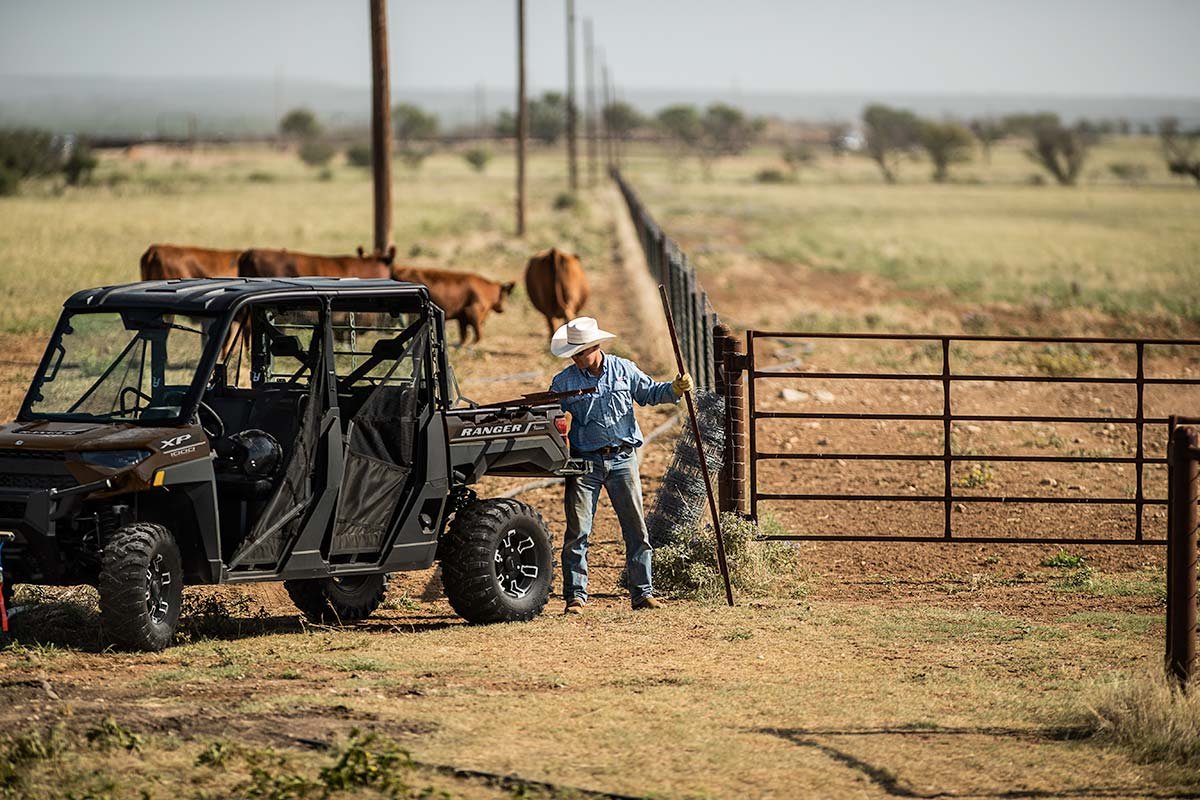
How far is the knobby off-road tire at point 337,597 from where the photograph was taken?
30.1 feet

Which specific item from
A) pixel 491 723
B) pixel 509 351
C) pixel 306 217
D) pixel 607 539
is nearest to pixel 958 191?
pixel 306 217

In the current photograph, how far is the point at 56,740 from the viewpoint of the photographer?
5.82m

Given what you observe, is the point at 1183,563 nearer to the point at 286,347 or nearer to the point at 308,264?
the point at 286,347

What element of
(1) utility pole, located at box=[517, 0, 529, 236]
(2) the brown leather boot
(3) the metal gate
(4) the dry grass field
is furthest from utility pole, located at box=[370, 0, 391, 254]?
(1) utility pole, located at box=[517, 0, 529, 236]

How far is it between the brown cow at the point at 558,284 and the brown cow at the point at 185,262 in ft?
14.3

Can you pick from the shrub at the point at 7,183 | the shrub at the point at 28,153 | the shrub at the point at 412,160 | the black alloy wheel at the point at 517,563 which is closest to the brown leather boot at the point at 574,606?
the black alloy wheel at the point at 517,563

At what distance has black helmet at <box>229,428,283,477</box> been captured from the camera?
25.6 feet

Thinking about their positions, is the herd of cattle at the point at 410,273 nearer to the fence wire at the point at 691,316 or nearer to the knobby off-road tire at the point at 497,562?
the fence wire at the point at 691,316

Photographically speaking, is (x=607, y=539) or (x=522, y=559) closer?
(x=522, y=559)

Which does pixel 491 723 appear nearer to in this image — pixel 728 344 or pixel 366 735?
pixel 366 735

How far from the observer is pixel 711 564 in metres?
10.2

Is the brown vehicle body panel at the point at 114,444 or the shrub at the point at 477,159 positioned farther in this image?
the shrub at the point at 477,159

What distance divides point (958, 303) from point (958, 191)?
5774 cm

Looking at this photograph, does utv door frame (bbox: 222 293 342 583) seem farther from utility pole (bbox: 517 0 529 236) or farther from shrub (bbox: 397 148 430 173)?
shrub (bbox: 397 148 430 173)
